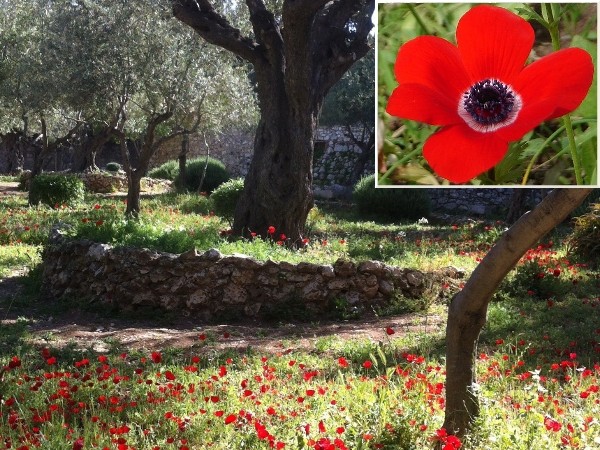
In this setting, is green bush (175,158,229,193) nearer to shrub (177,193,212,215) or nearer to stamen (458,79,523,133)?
shrub (177,193,212,215)

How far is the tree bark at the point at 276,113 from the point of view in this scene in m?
10.9

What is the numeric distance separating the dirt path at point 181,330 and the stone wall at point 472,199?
13005mm

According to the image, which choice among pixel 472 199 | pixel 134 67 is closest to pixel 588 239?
pixel 134 67

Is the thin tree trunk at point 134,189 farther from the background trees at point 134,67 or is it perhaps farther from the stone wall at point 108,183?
the stone wall at point 108,183

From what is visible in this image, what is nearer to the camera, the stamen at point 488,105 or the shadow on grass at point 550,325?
the stamen at point 488,105

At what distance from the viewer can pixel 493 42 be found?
3.10m

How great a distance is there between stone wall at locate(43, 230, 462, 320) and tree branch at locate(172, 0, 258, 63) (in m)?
3.83

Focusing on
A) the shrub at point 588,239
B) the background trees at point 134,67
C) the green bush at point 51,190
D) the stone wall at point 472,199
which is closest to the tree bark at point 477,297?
the shrub at point 588,239

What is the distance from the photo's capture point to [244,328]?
308 inches

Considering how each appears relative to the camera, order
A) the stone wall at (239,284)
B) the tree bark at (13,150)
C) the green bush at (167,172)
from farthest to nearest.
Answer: the tree bark at (13,150) < the green bush at (167,172) < the stone wall at (239,284)

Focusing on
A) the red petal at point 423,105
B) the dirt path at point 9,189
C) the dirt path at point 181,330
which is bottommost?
the dirt path at point 181,330

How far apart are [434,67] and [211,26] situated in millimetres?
8419

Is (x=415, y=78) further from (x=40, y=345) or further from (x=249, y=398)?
(x=40, y=345)

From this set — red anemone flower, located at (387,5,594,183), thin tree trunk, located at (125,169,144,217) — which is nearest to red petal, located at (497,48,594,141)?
red anemone flower, located at (387,5,594,183)
